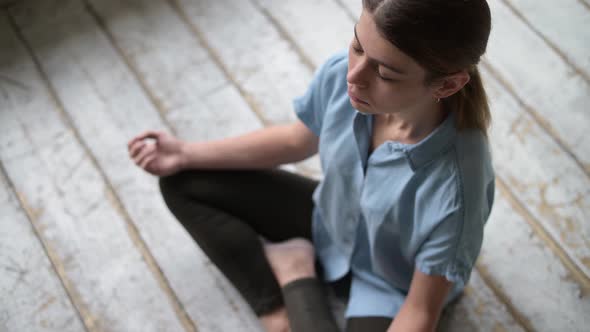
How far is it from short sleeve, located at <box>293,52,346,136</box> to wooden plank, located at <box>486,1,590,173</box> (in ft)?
2.39

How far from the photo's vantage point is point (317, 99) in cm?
98

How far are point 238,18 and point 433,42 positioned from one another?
1103mm

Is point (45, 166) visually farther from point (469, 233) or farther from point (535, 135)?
point (535, 135)

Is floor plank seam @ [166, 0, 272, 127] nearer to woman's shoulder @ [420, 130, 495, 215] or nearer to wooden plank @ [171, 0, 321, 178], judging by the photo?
wooden plank @ [171, 0, 321, 178]

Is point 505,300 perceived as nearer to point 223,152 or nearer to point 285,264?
point 285,264

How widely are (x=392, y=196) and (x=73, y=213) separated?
853mm

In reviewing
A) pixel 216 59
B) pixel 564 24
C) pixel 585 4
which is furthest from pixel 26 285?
pixel 585 4

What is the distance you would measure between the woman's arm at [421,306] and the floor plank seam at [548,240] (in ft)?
1.51

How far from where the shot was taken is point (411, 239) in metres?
0.93

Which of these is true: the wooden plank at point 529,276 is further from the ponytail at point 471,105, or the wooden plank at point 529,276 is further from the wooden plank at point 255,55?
the ponytail at point 471,105

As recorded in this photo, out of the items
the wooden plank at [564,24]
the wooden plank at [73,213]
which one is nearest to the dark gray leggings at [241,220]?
the wooden plank at [73,213]

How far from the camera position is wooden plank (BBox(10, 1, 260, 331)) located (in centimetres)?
129

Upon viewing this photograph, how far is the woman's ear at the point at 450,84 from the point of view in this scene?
0.72 meters

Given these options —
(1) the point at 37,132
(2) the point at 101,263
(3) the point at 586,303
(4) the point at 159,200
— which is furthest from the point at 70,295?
(3) the point at 586,303
